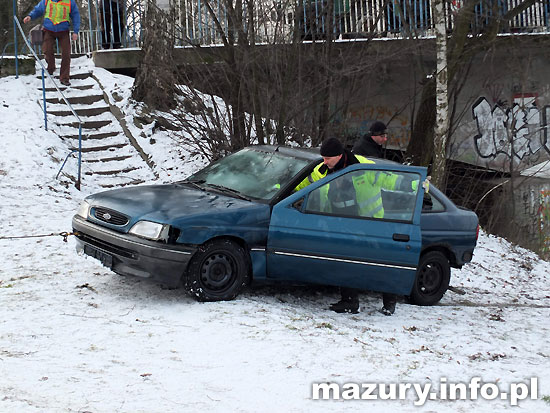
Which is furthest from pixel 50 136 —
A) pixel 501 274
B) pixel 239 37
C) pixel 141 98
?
pixel 501 274

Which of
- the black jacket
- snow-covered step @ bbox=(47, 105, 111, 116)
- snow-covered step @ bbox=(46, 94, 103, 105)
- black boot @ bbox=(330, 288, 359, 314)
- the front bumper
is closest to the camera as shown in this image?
the front bumper

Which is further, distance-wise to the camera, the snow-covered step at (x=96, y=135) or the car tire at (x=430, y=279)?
the snow-covered step at (x=96, y=135)

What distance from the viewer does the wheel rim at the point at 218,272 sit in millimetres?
7281

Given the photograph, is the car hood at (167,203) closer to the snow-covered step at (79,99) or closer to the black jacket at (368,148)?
the black jacket at (368,148)

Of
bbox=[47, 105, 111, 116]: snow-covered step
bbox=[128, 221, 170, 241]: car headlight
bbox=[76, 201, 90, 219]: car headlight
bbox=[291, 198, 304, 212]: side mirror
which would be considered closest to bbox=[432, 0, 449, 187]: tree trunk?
bbox=[291, 198, 304, 212]: side mirror

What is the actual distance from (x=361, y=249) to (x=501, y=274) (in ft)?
16.5

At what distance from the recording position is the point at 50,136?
15.3 m

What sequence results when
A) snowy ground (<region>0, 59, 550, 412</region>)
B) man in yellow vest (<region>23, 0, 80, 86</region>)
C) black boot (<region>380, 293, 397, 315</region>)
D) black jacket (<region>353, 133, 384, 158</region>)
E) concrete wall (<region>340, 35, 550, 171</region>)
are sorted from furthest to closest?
1. concrete wall (<region>340, 35, 550, 171</region>)
2. man in yellow vest (<region>23, 0, 80, 86</region>)
3. black jacket (<region>353, 133, 384, 158</region>)
4. black boot (<region>380, 293, 397, 315</region>)
5. snowy ground (<region>0, 59, 550, 412</region>)

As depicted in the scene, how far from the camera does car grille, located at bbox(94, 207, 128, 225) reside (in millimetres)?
7352

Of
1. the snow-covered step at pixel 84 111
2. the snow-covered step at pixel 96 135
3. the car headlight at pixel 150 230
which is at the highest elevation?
the snow-covered step at pixel 84 111

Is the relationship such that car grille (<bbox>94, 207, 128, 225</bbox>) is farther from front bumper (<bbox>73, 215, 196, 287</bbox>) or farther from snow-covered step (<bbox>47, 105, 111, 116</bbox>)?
snow-covered step (<bbox>47, 105, 111, 116</bbox>)

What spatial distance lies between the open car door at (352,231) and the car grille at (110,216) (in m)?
1.37

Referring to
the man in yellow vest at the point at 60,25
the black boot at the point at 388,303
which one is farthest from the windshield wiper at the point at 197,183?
the man in yellow vest at the point at 60,25

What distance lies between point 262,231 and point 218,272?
0.57 m
